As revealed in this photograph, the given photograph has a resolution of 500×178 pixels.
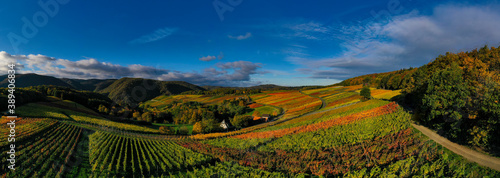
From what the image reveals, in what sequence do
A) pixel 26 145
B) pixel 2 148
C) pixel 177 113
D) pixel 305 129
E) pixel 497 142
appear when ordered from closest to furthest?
pixel 497 142
pixel 2 148
pixel 26 145
pixel 305 129
pixel 177 113

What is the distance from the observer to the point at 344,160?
16734 millimetres

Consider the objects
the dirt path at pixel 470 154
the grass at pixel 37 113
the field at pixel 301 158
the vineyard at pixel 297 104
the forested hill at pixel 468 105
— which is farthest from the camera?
the vineyard at pixel 297 104

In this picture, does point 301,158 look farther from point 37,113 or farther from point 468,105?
point 37,113

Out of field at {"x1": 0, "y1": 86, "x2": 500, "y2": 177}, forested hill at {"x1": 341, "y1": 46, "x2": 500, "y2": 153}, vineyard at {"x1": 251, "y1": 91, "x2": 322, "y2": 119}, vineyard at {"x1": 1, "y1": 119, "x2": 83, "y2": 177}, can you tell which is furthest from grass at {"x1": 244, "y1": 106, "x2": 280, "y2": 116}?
vineyard at {"x1": 1, "y1": 119, "x2": 83, "y2": 177}

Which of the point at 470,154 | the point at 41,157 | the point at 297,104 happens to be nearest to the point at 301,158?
the point at 470,154

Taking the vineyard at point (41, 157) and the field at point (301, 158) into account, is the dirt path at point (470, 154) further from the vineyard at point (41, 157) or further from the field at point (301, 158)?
the vineyard at point (41, 157)

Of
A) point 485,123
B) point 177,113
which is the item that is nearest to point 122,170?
point 485,123

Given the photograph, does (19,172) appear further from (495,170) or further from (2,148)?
(495,170)

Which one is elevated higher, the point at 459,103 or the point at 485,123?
the point at 459,103

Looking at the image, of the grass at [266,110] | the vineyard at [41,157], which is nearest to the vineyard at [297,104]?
the grass at [266,110]

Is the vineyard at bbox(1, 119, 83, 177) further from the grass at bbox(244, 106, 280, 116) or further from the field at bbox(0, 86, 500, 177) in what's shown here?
the grass at bbox(244, 106, 280, 116)

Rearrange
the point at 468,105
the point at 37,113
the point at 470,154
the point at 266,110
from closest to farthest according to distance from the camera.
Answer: the point at 470,154
the point at 468,105
the point at 37,113
the point at 266,110

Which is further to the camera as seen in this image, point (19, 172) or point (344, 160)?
point (19, 172)

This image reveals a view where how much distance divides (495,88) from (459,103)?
10.3ft
